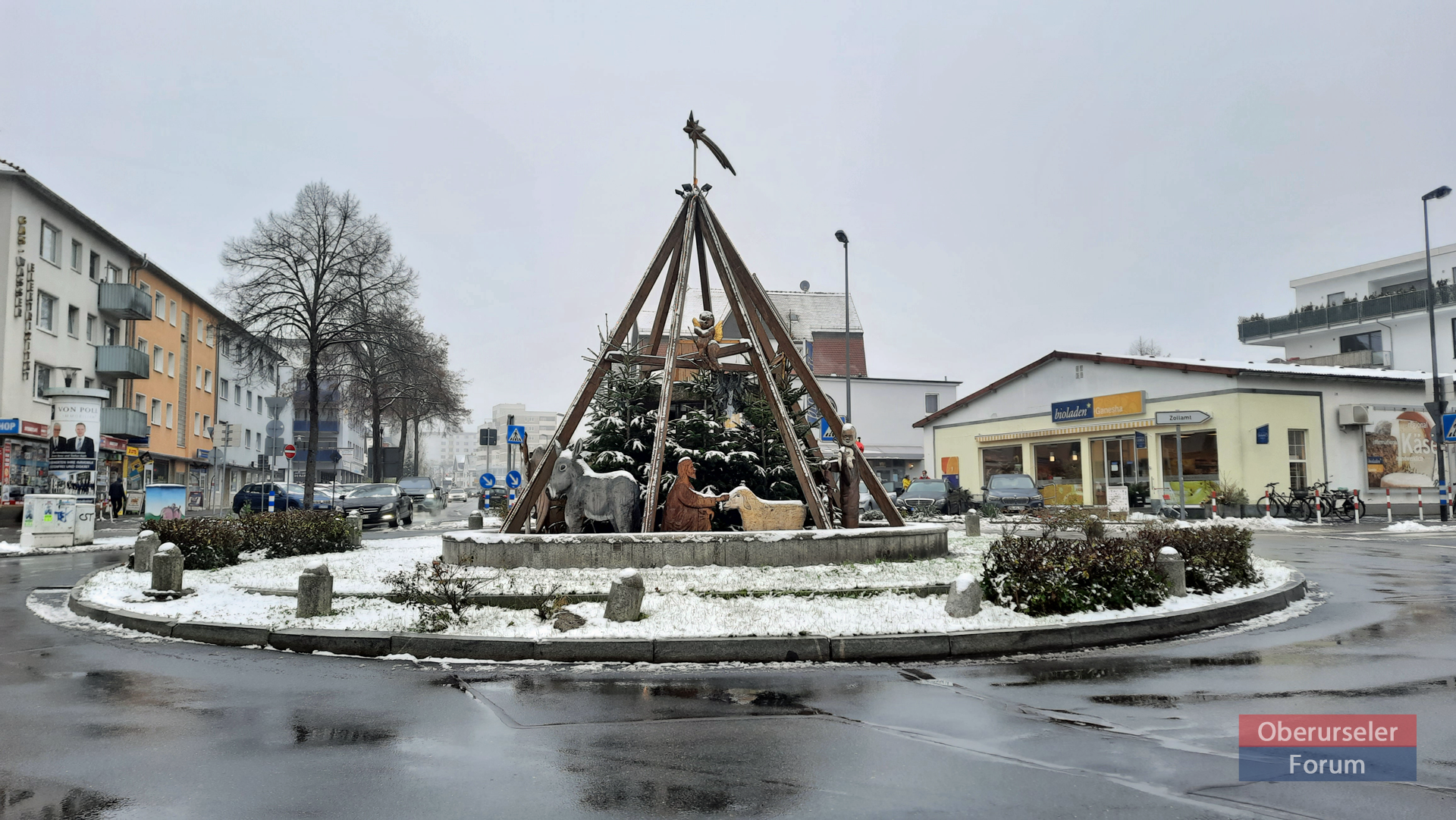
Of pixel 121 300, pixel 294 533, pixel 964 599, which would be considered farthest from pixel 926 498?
pixel 121 300

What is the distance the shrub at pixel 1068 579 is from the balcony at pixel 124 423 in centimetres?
4007

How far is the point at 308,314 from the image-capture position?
36.0m

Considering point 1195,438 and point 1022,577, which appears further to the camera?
point 1195,438

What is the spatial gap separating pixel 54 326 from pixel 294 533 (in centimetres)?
2771

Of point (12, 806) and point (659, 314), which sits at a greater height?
point (659, 314)

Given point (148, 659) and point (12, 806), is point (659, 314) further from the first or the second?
point (12, 806)

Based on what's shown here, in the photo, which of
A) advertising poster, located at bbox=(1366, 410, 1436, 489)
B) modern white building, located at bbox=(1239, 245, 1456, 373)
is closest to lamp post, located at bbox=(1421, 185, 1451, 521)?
advertising poster, located at bbox=(1366, 410, 1436, 489)

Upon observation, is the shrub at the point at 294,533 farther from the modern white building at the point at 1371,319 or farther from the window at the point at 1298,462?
the modern white building at the point at 1371,319

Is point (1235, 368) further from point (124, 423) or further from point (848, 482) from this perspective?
point (124, 423)

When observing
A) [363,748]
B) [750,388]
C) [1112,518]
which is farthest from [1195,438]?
[363,748]

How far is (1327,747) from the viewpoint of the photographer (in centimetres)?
523

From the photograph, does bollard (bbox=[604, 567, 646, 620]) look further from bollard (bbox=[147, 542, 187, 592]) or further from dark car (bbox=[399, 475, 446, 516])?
dark car (bbox=[399, 475, 446, 516])

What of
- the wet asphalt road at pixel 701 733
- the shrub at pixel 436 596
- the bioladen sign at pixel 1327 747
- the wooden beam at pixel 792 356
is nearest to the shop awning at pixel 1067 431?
the wooden beam at pixel 792 356

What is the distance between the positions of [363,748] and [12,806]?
1604 mm
